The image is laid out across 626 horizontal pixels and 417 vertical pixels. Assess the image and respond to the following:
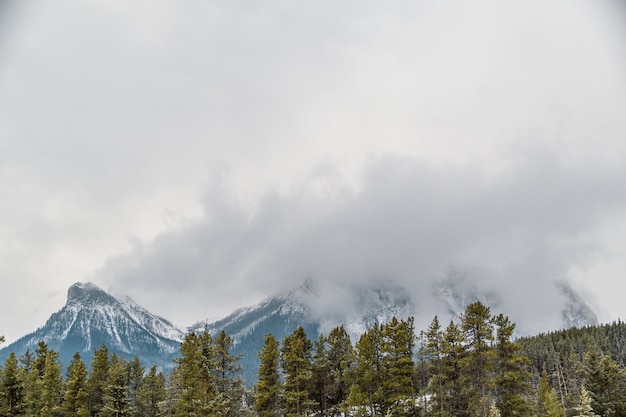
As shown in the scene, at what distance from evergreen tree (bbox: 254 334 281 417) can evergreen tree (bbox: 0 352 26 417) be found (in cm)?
2614

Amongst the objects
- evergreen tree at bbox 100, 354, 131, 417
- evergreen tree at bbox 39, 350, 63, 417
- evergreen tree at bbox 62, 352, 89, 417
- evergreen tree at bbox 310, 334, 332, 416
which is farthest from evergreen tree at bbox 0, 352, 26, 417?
evergreen tree at bbox 310, 334, 332, 416

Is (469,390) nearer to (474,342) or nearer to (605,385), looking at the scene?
(474,342)

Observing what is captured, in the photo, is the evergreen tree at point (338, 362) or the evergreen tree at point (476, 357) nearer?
the evergreen tree at point (476, 357)

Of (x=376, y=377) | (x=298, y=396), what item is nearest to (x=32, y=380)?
(x=298, y=396)

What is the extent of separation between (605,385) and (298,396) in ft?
134

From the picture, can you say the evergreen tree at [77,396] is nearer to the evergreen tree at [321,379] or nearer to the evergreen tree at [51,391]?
the evergreen tree at [51,391]

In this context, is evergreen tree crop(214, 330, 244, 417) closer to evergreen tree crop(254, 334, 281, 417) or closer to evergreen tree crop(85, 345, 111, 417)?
evergreen tree crop(254, 334, 281, 417)

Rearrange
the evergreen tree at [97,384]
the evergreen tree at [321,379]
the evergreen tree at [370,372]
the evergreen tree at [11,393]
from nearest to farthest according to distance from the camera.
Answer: the evergreen tree at [11,393] → the evergreen tree at [370,372] → the evergreen tree at [321,379] → the evergreen tree at [97,384]

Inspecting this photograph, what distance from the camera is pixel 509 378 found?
51.9 metres

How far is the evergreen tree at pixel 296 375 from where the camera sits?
56.0 meters

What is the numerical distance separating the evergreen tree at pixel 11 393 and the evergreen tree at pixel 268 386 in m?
26.1

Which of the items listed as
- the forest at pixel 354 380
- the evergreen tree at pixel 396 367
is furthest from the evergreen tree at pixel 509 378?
the evergreen tree at pixel 396 367

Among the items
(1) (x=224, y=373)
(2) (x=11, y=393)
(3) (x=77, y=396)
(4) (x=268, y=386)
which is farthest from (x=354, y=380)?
(2) (x=11, y=393)

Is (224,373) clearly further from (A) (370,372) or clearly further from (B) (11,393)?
(B) (11,393)
